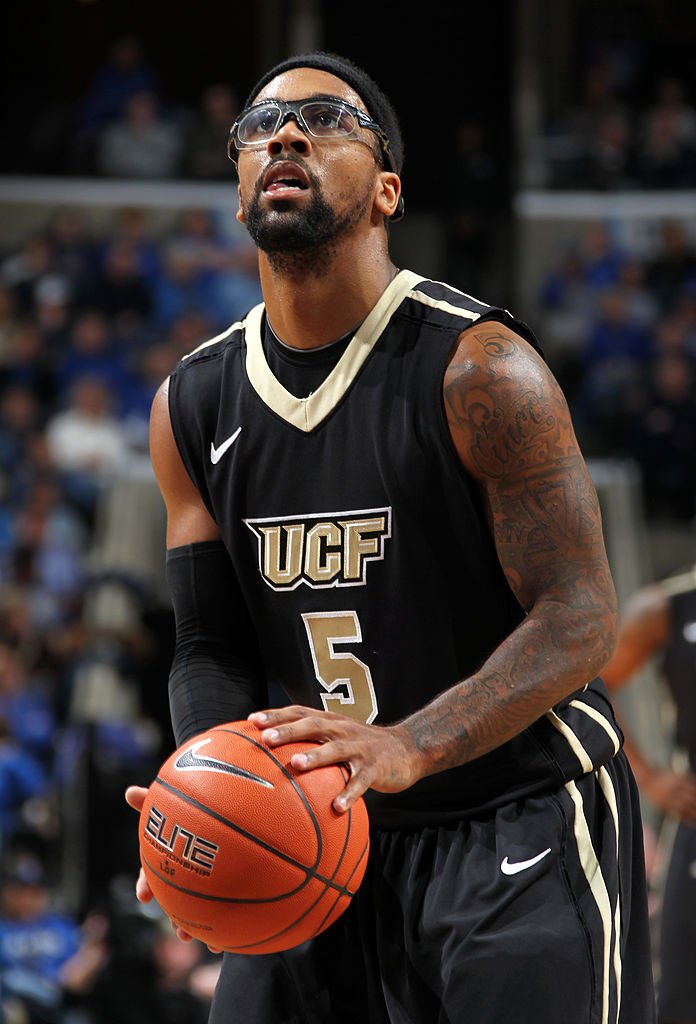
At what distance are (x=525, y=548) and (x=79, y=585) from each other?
8029 mm

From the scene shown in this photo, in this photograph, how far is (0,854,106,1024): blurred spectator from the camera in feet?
21.6

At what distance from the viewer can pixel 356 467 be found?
285 centimetres

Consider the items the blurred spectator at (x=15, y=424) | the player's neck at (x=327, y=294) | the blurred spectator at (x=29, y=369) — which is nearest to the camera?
the player's neck at (x=327, y=294)

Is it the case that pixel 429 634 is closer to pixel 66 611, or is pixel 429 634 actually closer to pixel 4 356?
pixel 66 611

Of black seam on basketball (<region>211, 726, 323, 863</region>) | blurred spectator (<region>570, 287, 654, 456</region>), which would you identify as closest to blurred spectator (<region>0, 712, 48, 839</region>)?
blurred spectator (<region>570, 287, 654, 456</region>)

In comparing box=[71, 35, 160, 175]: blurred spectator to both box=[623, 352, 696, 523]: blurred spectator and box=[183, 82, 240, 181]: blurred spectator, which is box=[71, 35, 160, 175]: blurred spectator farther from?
box=[623, 352, 696, 523]: blurred spectator

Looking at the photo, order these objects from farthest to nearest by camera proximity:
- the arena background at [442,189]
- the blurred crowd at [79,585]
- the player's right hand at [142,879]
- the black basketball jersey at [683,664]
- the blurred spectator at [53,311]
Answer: the blurred spectator at [53,311] < the arena background at [442,189] < the blurred crowd at [79,585] < the black basketball jersey at [683,664] < the player's right hand at [142,879]

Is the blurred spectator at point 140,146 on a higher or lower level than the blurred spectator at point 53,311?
higher

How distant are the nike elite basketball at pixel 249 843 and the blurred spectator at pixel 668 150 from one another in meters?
12.1

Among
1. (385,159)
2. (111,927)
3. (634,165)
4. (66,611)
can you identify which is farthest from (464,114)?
(385,159)

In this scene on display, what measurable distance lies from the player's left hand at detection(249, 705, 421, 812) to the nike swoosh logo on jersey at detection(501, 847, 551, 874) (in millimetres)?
366

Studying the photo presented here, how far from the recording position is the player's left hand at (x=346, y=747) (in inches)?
95.0

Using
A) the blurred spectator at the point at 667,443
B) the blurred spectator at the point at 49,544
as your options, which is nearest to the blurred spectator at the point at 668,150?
Result: the blurred spectator at the point at 667,443

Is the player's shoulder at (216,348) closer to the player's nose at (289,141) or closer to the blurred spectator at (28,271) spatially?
the player's nose at (289,141)
